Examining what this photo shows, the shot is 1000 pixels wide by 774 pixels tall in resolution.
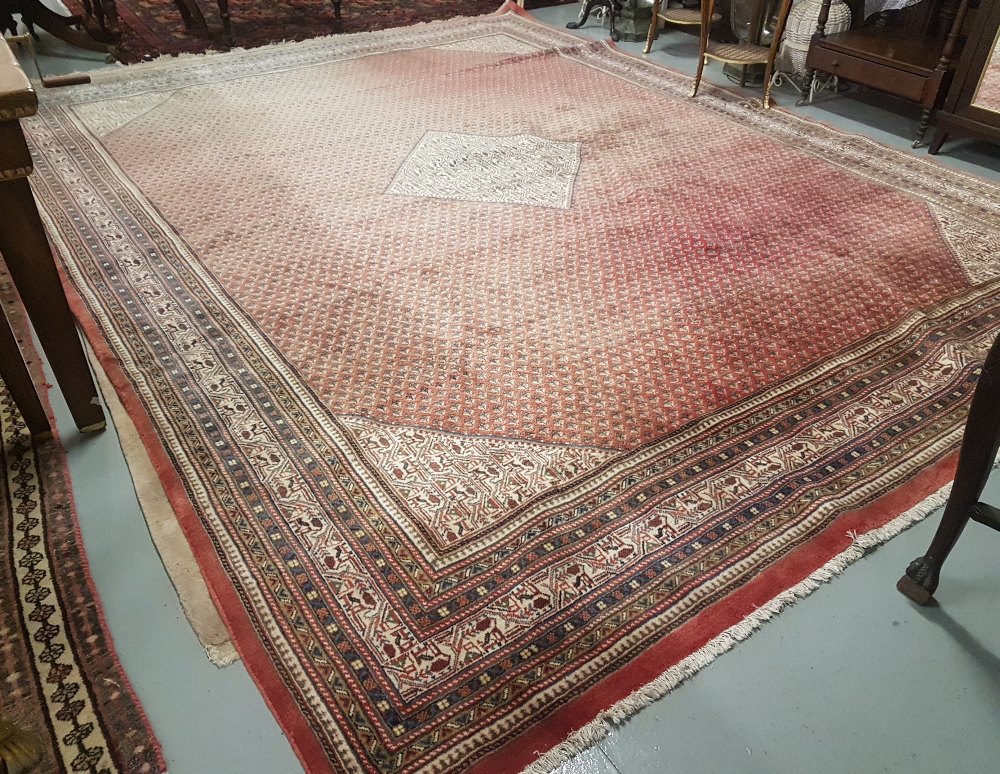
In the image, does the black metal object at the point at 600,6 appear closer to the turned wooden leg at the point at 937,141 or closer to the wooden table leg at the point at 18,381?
the turned wooden leg at the point at 937,141

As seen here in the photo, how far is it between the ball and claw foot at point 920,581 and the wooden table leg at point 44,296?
1.93 m

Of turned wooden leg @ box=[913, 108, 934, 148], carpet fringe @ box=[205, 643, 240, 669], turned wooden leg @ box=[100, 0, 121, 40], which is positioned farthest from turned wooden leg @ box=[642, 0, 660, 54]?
carpet fringe @ box=[205, 643, 240, 669]

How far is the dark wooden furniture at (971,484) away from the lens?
1.28m

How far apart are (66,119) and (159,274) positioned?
5.80 ft

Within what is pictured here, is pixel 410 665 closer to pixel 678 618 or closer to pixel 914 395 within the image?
pixel 678 618

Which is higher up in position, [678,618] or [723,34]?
[723,34]

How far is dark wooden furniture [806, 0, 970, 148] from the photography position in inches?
130

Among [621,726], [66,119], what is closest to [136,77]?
[66,119]

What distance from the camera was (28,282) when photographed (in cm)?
168

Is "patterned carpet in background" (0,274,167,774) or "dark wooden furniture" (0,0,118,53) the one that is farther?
"dark wooden furniture" (0,0,118,53)

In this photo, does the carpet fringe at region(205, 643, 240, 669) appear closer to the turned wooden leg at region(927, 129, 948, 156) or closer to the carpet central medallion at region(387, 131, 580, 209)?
the carpet central medallion at region(387, 131, 580, 209)

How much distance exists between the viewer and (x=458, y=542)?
5.38 ft

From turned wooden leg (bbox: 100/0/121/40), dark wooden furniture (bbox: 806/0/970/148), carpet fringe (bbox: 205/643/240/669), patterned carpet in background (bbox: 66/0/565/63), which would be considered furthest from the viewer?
patterned carpet in background (bbox: 66/0/565/63)

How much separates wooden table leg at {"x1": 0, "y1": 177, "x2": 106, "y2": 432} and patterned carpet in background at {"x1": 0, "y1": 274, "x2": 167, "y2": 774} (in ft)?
0.57
